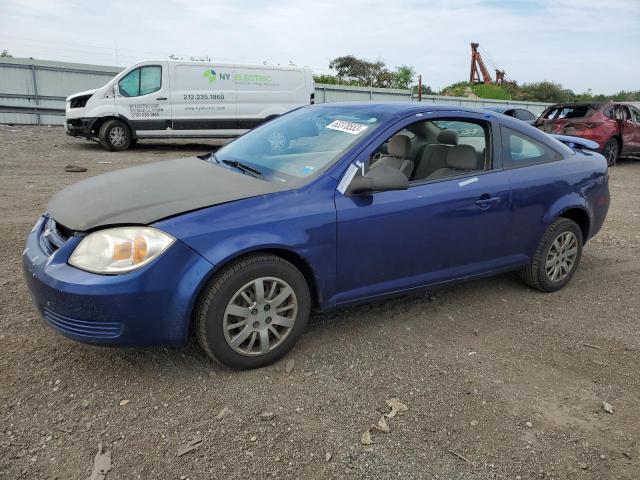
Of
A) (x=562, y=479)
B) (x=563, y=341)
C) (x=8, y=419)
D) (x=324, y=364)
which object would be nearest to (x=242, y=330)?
(x=324, y=364)

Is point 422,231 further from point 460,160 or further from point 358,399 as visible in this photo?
point 358,399

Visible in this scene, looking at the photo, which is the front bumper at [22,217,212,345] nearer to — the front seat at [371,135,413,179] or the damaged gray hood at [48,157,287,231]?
the damaged gray hood at [48,157,287,231]

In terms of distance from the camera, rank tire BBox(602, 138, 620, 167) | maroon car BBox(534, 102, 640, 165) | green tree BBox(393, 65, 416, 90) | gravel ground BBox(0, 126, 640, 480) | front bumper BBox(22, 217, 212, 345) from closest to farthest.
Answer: gravel ground BBox(0, 126, 640, 480) → front bumper BBox(22, 217, 212, 345) → maroon car BBox(534, 102, 640, 165) → tire BBox(602, 138, 620, 167) → green tree BBox(393, 65, 416, 90)

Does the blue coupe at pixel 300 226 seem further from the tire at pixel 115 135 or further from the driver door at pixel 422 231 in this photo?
the tire at pixel 115 135

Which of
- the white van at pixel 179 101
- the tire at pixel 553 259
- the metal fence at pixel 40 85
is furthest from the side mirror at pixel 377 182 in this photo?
the metal fence at pixel 40 85

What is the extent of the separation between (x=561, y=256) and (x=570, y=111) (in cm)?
1024

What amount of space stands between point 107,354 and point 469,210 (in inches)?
97.5

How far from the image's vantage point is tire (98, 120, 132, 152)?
12359 millimetres

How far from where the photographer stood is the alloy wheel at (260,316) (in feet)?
9.50

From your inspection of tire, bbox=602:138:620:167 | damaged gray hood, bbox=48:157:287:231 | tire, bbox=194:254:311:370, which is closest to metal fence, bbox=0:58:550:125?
tire, bbox=602:138:620:167

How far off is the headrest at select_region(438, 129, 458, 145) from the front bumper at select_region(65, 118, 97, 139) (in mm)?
10485

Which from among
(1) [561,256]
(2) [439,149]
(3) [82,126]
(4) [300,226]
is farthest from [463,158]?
(3) [82,126]

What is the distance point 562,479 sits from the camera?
234 cm

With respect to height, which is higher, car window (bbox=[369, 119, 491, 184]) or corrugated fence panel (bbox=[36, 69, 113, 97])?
corrugated fence panel (bbox=[36, 69, 113, 97])
